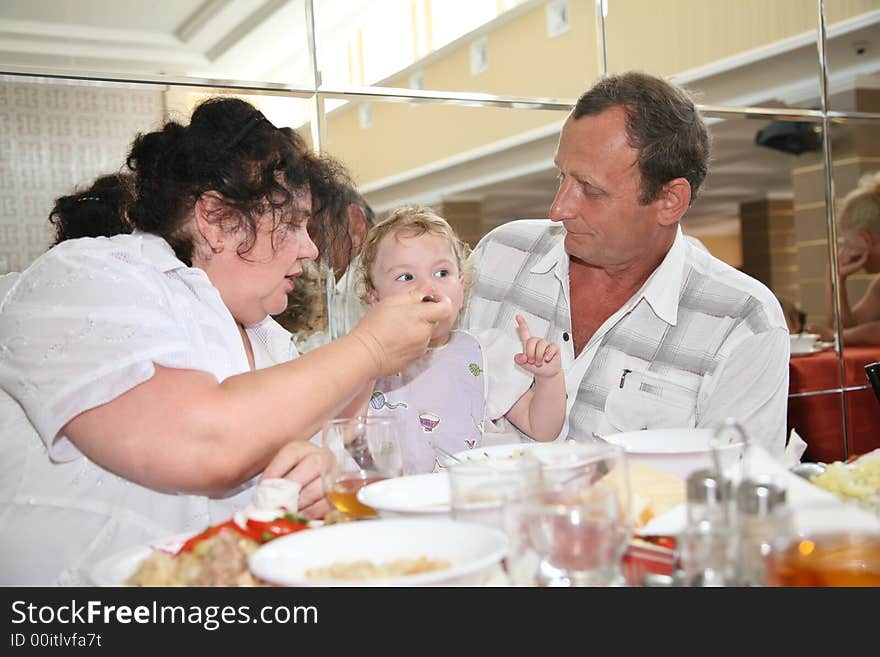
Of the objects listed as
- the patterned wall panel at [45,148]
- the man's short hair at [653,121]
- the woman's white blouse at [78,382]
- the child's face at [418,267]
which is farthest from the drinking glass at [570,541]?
the patterned wall panel at [45,148]

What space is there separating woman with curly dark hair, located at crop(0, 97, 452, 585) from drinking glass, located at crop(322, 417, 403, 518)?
0.40 ft

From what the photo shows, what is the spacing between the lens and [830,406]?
4.47 m

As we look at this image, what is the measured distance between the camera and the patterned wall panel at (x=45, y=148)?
303 cm

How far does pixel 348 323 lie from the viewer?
3488 mm

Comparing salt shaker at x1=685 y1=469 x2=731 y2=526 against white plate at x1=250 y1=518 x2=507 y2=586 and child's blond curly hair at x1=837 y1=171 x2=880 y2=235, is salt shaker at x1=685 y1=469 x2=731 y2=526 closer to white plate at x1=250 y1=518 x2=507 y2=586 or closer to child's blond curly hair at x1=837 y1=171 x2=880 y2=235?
white plate at x1=250 y1=518 x2=507 y2=586

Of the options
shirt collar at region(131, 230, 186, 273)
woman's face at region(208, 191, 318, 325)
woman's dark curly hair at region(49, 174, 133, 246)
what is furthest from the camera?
woman's dark curly hair at region(49, 174, 133, 246)

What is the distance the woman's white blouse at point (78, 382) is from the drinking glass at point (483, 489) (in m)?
0.51

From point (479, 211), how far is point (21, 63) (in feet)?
5.97

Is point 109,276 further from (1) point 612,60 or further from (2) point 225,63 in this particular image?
(1) point 612,60

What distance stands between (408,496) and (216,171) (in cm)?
75

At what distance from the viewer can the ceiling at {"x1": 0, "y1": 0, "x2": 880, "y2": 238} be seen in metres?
3.08

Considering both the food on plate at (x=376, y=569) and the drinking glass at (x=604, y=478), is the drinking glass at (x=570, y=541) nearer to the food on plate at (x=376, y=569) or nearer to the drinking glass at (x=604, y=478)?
the drinking glass at (x=604, y=478)

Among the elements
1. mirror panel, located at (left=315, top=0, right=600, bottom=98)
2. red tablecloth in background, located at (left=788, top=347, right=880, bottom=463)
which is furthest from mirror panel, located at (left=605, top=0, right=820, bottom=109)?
red tablecloth in background, located at (left=788, top=347, right=880, bottom=463)

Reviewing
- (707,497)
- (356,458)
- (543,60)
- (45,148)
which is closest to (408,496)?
(356,458)
